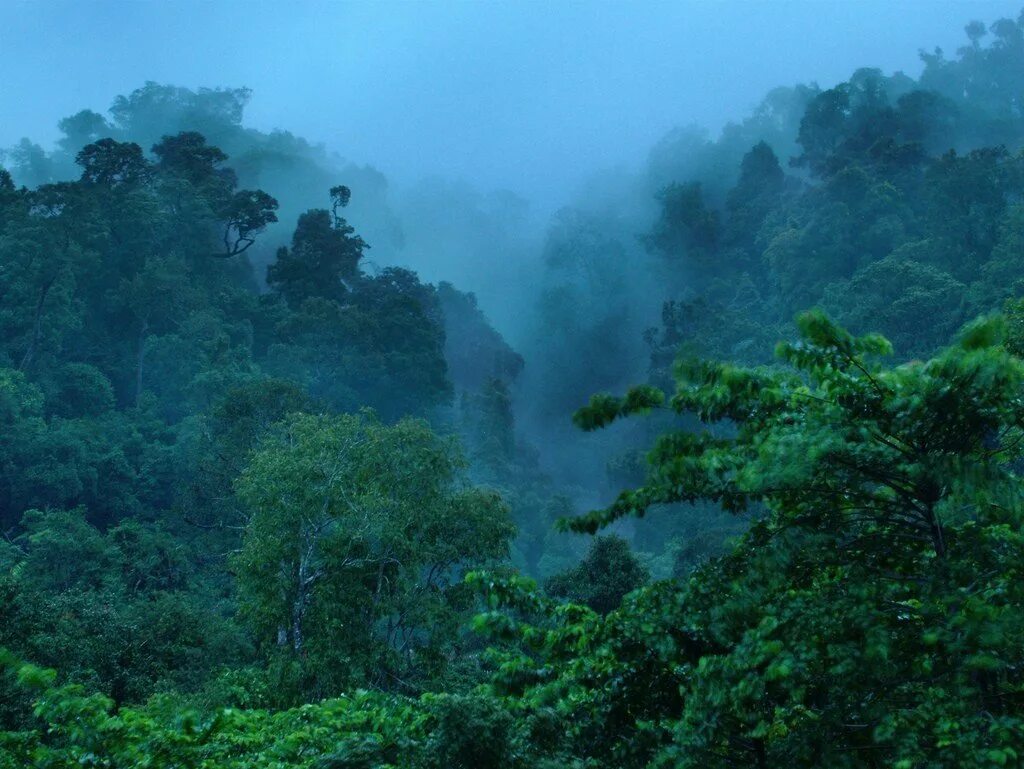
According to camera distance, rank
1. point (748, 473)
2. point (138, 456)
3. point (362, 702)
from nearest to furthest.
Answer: point (748, 473) → point (362, 702) → point (138, 456)

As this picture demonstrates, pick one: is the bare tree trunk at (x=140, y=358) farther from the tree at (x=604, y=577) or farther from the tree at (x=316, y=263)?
the tree at (x=604, y=577)

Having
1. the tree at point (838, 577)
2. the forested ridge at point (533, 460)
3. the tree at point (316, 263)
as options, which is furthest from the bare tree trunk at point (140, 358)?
the tree at point (838, 577)

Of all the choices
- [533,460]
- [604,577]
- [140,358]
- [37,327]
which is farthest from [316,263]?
[604,577]

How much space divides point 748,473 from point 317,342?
33.8 m

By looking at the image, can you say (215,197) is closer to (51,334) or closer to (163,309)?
(163,309)

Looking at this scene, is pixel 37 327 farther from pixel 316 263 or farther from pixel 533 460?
pixel 533 460

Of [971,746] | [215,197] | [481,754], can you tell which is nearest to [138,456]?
[215,197]

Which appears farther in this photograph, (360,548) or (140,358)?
(140,358)

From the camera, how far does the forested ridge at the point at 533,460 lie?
418 centimetres

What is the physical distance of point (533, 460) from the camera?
49656 mm

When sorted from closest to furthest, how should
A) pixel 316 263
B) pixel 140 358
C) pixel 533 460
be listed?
pixel 140 358
pixel 316 263
pixel 533 460

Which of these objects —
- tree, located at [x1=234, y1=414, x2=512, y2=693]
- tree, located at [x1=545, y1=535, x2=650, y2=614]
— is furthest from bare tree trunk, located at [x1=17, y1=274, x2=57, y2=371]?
tree, located at [x1=545, y1=535, x2=650, y2=614]

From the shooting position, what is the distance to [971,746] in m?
3.57

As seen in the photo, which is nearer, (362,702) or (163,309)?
(362,702)
